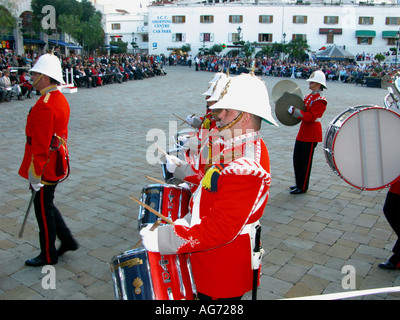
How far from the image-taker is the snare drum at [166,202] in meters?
2.94

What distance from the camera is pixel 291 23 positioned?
56.3 meters

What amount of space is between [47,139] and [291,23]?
58.6 meters

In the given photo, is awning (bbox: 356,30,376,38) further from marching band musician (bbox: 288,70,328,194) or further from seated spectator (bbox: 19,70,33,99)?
marching band musician (bbox: 288,70,328,194)

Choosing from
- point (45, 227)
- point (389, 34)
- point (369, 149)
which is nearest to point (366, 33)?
point (389, 34)

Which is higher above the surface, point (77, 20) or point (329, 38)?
point (329, 38)

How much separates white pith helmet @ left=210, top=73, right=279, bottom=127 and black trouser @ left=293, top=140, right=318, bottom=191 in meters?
4.36

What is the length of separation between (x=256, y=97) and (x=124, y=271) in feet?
4.05

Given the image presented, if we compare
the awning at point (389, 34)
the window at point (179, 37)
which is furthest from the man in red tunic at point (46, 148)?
the awning at point (389, 34)

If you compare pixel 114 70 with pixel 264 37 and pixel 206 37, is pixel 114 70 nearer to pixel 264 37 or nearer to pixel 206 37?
pixel 206 37

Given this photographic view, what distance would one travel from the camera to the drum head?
370cm

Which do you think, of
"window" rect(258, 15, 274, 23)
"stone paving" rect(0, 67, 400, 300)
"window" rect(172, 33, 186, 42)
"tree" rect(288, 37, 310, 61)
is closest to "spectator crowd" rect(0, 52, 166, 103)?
"stone paving" rect(0, 67, 400, 300)

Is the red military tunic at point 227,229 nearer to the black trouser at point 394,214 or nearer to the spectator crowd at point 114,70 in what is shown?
the black trouser at point 394,214

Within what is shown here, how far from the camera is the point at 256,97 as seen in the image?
6.76 feet
